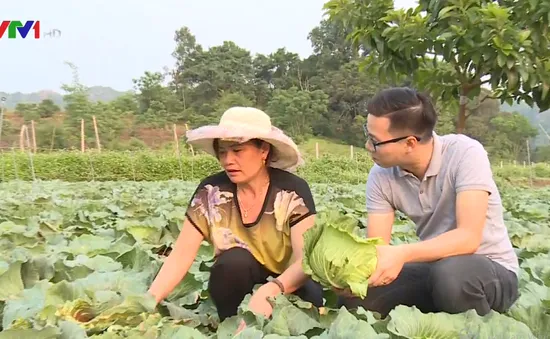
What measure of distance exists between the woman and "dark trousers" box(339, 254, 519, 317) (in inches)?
11.4

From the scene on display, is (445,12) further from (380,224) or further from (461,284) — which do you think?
(461,284)

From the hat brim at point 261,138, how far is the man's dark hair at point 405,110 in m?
0.36

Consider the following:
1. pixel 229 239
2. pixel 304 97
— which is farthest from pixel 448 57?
pixel 304 97

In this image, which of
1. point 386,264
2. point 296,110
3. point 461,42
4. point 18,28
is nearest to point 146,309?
point 386,264

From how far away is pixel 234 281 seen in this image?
8.02 ft

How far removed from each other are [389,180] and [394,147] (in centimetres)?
25

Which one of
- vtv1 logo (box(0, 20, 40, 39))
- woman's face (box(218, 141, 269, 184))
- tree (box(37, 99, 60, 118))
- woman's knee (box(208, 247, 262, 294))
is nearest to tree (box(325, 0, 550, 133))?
woman's face (box(218, 141, 269, 184))

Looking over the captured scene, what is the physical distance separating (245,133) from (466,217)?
0.84 metres

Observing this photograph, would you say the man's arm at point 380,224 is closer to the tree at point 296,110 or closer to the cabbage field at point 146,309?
the cabbage field at point 146,309

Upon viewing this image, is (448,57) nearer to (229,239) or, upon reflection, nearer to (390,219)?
(390,219)

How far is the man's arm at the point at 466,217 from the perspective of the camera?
2174 mm

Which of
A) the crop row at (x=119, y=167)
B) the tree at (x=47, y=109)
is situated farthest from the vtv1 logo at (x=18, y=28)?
the tree at (x=47, y=109)

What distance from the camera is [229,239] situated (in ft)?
8.30

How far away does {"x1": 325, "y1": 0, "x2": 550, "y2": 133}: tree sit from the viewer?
14.0 ft
